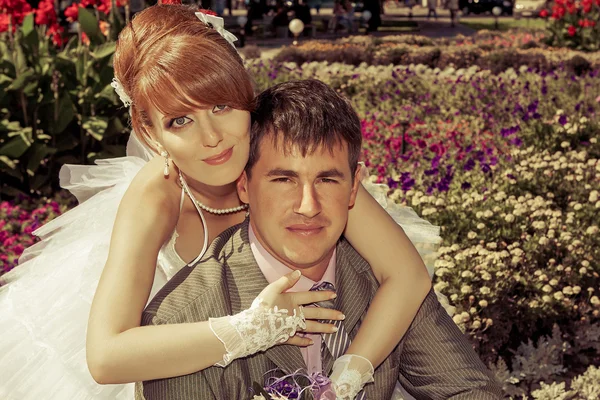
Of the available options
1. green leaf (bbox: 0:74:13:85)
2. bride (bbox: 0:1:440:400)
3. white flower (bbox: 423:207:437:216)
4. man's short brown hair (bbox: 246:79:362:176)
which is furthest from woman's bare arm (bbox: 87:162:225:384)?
green leaf (bbox: 0:74:13:85)

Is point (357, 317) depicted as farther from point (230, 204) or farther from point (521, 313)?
point (521, 313)

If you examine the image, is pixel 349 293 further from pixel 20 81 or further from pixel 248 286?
pixel 20 81

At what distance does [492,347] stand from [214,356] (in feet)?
9.81

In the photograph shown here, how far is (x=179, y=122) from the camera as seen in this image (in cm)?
284

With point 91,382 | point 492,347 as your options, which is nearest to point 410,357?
point 91,382

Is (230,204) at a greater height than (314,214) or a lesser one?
lesser

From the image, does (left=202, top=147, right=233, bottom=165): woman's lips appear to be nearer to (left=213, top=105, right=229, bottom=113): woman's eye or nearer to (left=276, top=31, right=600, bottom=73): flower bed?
(left=213, top=105, right=229, bottom=113): woman's eye

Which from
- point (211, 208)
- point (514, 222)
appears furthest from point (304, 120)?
point (514, 222)

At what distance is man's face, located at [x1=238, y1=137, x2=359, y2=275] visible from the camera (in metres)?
2.57

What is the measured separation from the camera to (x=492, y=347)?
5.00 metres

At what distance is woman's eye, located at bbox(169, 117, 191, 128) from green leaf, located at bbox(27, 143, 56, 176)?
4.63 metres

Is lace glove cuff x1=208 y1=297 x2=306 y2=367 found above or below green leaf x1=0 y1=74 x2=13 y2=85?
above

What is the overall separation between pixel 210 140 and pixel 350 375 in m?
0.94

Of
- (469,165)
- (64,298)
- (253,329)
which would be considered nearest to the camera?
(253,329)
